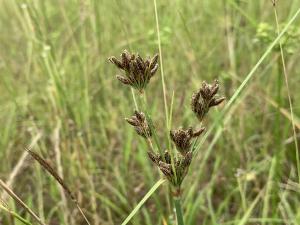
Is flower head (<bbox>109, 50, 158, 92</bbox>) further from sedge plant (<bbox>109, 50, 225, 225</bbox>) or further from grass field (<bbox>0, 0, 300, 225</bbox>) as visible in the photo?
grass field (<bbox>0, 0, 300, 225</bbox>)

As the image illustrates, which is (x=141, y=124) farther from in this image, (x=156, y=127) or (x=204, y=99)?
(x=156, y=127)

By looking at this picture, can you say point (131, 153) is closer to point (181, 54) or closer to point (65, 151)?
point (65, 151)

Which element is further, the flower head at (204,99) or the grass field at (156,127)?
the grass field at (156,127)

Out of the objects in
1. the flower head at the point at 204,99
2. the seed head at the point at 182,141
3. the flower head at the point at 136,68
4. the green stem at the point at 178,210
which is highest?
the flower head at the point at 136,68

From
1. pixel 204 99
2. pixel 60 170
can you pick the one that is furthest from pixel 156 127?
pixel 204 99

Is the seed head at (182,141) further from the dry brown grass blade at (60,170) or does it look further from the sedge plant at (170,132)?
the dry brown grass blade at (60,170)

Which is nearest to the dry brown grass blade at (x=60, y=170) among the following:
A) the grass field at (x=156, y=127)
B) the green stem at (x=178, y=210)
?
the grass field at (x=156, y=127)

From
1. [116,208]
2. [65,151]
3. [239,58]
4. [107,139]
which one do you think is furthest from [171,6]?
[116,208]

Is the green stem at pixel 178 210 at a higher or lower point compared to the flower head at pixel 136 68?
lower
